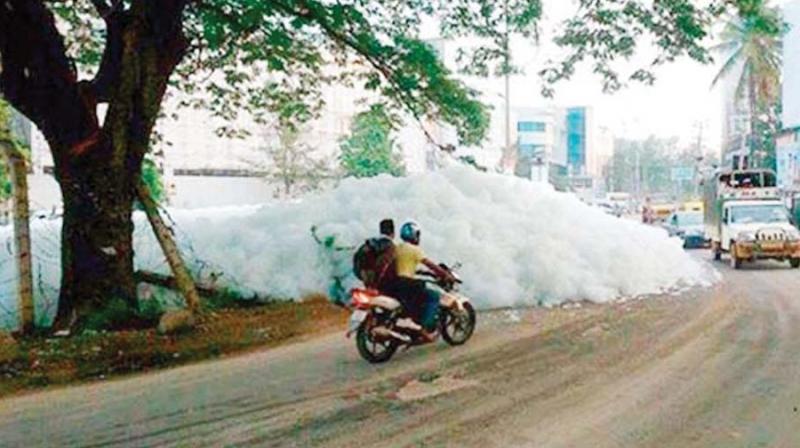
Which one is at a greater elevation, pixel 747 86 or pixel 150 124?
Result: pixel 747 86

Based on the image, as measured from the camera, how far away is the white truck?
76.8 feet

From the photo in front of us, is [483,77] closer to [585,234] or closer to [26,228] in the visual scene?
[585,234]

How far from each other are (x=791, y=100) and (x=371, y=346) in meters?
40.0

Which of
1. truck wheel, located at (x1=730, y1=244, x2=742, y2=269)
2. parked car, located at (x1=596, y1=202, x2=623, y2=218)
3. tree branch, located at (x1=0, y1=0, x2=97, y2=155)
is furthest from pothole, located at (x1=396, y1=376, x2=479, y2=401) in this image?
truck wheel, located at (x1=730, y1=244, x2=742, y2=269)

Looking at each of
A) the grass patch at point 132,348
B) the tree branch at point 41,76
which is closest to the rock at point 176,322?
the grass patch at point 132,348

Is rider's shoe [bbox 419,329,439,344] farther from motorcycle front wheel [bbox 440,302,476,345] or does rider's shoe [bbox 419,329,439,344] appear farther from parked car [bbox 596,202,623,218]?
parked car [bbox 596,202,623,218]

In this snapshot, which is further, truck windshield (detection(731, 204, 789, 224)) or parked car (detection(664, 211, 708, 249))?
parked car (detection(664, 211, 708, 249))

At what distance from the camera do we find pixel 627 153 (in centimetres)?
11050

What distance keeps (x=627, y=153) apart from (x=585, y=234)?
95353 millimetres

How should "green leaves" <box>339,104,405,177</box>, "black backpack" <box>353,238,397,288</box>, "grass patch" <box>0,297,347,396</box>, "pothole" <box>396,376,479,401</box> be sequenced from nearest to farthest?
1. "pothole" <box>396,376,479,401</box>
2. "grass patch" <box>0,297,347,396</box>
3. "black backpack" <box>353,238,397,288</box>
4. "green leaves" <box>339,104,405,177</box>

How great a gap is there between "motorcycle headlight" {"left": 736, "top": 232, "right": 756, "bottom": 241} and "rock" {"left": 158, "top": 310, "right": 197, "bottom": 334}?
17.1 metres

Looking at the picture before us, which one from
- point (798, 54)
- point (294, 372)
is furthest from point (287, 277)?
point (798, 54)

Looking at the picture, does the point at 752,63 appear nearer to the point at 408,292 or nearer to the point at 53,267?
the point at 53,267

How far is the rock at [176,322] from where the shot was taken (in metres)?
11.4
